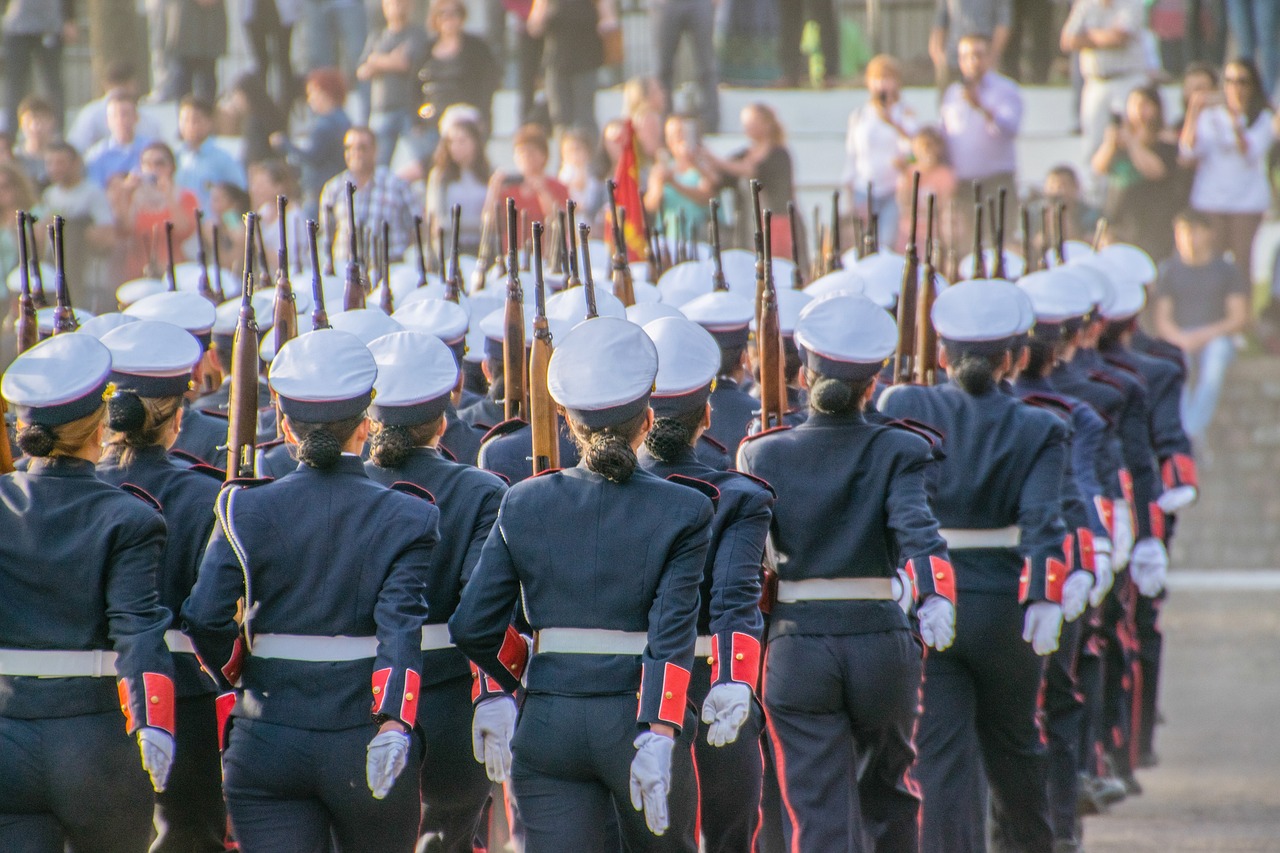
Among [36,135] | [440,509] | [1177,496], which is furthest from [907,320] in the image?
[36,135]

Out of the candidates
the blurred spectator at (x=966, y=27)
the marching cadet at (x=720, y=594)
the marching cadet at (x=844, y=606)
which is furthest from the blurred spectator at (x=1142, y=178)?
the marching cadet at (x=720, y=594)

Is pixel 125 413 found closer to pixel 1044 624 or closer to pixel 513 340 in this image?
pixel 513 340

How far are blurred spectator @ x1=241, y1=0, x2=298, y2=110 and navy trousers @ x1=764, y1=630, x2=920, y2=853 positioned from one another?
11060 mm

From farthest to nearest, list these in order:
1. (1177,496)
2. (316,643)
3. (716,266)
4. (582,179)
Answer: (582,179)
(1177,496)
(716,266)
(316,643)

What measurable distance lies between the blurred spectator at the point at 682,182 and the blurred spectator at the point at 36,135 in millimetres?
4194

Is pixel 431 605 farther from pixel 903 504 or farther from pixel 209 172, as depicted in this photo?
pixel 209 172

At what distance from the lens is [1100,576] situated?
22.7 ft

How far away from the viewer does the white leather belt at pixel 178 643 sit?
472 cm

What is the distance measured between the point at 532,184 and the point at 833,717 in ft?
24.3

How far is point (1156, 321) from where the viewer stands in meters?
13.5

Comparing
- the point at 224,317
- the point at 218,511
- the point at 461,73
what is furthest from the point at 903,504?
the point at 461,73

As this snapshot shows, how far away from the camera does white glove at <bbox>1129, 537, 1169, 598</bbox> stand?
8227 mm

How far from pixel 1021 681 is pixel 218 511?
8.88 ft

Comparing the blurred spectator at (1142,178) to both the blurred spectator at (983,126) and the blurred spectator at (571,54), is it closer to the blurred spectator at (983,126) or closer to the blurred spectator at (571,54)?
the blurred spectator at (983,126)
